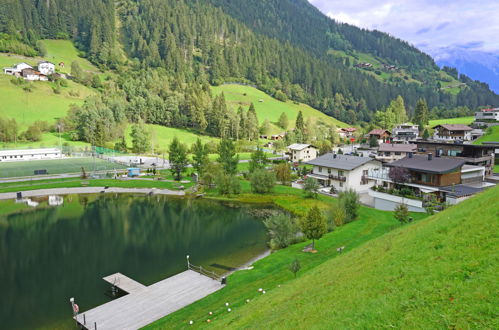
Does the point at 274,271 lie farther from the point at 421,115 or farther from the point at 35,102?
the point at 421,115

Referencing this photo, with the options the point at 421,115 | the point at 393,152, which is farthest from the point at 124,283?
the point at 421,115

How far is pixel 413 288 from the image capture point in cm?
1095

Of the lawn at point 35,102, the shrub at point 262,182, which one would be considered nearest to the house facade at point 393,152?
the shrub at point 262,182

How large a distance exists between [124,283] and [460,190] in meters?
41.3

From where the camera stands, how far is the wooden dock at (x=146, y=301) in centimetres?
2322

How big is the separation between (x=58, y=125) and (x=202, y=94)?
2105 inches

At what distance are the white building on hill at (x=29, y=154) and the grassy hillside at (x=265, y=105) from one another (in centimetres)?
8019

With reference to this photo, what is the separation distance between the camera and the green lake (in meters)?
28.2

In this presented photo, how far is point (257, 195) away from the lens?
62.3m

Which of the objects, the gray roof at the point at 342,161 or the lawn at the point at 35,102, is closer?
the gray roof at the point at 342,161

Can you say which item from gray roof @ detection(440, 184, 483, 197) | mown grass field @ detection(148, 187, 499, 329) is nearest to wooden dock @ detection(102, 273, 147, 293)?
mown grass field @ detection(148, 187, 499, 329)

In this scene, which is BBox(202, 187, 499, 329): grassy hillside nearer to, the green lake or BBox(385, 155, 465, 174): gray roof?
the green lake

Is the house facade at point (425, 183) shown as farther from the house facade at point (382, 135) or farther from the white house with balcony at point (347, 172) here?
the house facade at point (382, 135)

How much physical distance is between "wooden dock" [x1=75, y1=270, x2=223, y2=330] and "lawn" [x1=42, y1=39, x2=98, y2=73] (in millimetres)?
156491
